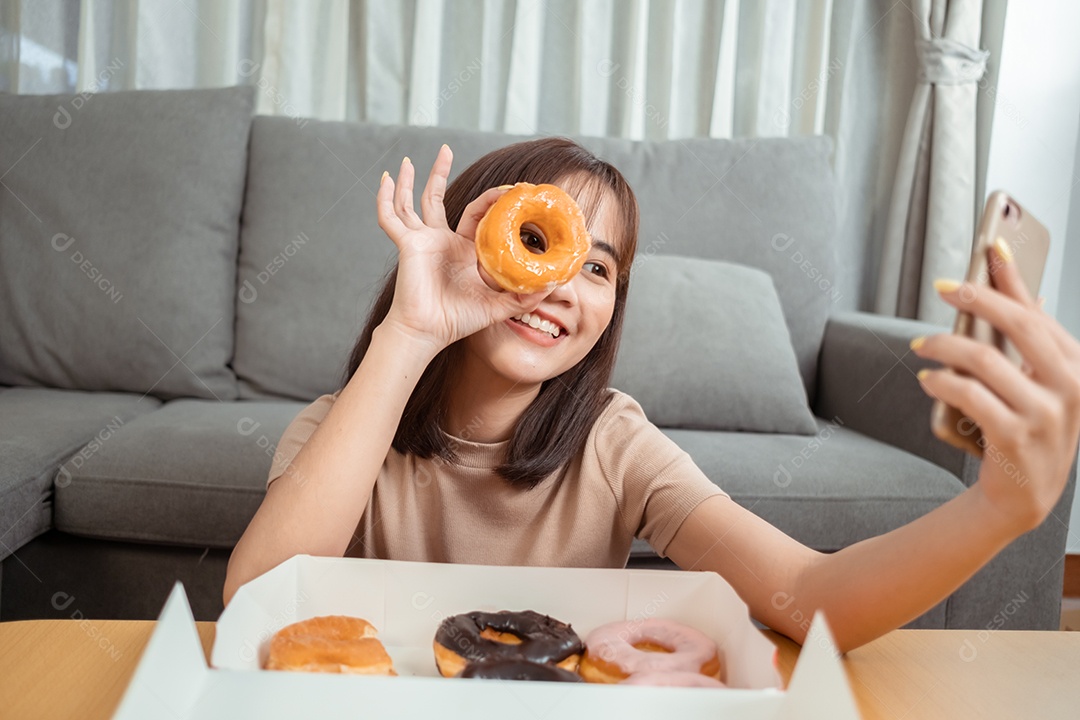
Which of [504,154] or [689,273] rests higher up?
[504,154]

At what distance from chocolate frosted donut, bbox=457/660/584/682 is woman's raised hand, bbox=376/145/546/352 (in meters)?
0.44

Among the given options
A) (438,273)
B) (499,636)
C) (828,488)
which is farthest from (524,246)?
(828,488)

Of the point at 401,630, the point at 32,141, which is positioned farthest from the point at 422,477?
the point at 32,141

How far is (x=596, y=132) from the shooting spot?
2.86 metres

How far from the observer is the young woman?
0.63 meters

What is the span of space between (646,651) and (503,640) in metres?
0.12

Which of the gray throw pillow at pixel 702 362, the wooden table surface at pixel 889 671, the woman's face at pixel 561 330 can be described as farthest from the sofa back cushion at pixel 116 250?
the wooden table surface at pixel 889 671

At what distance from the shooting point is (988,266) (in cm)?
60

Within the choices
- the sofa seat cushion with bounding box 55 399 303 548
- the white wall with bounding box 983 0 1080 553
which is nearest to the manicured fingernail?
the sofa seat cushion with bounding box 55 399 303 548

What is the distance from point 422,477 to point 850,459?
0.97 m

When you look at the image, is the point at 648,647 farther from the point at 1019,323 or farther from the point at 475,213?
the point at 475,213

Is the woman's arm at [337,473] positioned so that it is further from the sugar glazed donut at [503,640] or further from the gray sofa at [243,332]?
the gray sofa at [243,332]

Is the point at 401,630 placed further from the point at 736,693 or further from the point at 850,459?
the point at 850,459

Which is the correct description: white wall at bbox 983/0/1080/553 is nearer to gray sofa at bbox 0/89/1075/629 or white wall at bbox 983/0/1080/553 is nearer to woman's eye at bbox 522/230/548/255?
gray sofa at bbox 0/89/1075/629
